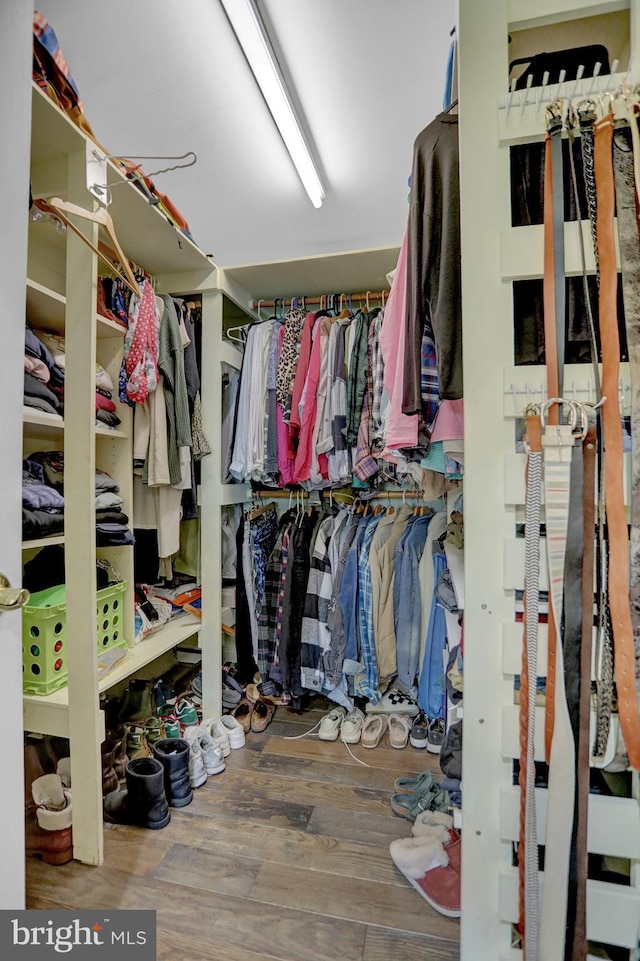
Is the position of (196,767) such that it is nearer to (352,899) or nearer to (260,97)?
(352,899)

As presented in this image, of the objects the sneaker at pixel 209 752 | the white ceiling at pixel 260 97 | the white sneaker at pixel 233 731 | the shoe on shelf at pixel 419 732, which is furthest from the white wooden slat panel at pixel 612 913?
the white ceiling at pixel 260 97

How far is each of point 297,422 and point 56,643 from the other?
1.25 m

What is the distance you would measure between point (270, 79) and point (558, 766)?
2.24 metres

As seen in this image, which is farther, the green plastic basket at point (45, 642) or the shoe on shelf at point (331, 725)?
the shoe on shelf at point (331, 725)

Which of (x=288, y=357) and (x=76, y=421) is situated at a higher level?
(x=288, y=357)

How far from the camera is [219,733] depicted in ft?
6.18

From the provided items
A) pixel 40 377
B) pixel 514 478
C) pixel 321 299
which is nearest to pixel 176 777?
pixel 40 377

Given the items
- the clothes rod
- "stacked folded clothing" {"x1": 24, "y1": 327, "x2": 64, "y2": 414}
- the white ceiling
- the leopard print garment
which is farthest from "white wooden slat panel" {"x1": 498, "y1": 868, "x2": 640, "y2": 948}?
the white ceiling

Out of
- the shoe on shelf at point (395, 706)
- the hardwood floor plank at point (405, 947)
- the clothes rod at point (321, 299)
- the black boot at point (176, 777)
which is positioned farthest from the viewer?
the clothes rod at point (321, 299)

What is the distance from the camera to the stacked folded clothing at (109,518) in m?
1.61

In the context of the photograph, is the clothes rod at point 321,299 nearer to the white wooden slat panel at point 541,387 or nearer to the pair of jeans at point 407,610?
the pair of jeans at point 407,610

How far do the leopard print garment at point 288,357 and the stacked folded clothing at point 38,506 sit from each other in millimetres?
1028

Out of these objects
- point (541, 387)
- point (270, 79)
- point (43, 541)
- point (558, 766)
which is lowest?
point (558, 766)

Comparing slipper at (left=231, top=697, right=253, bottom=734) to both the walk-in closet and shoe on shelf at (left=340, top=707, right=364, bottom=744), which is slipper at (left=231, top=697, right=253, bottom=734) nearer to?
the walk-in closet
